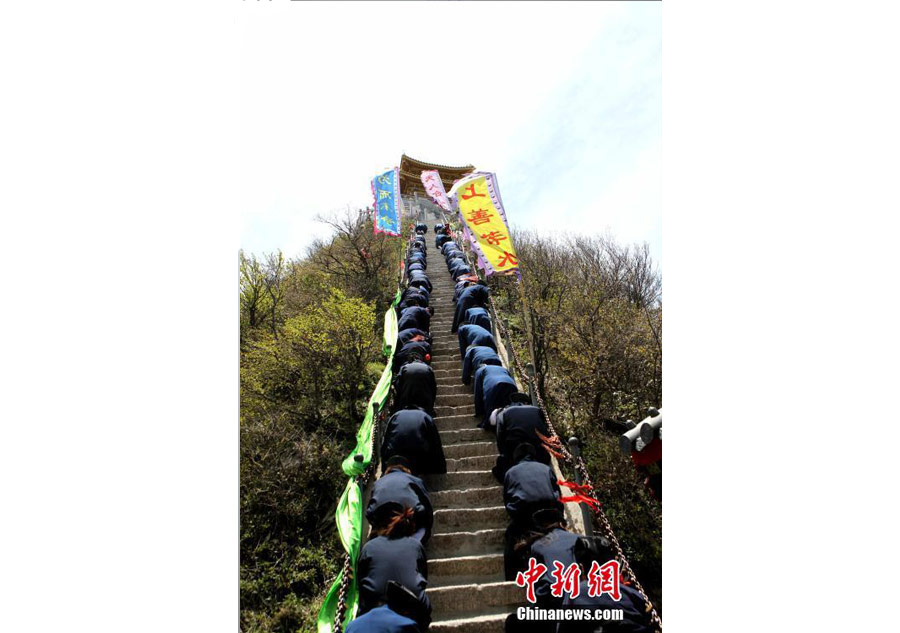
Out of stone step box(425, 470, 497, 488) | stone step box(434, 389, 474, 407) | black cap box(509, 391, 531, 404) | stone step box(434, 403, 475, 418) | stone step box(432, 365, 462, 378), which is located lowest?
stone step box(425, 470, 497, 488)

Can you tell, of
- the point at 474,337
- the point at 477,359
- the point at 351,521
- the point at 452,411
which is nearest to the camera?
the point at 351,521

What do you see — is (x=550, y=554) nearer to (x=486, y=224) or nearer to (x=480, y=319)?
(x=480, y=319)

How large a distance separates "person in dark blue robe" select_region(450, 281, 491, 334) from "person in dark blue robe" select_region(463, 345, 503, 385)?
2.30 metres

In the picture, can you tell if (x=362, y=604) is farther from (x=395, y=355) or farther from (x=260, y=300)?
(x=260, y=300)

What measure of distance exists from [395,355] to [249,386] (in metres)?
2.62

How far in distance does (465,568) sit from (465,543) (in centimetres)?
25

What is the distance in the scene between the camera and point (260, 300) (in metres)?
10.1

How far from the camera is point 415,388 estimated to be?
5.70 metres

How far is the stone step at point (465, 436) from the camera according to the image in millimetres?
5562

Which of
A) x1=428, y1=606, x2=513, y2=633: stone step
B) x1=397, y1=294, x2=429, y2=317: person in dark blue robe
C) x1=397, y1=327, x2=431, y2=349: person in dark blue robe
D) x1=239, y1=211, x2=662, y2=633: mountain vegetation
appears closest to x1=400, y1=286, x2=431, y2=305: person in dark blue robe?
x1=397, y1=294, x2=429, y2=317: person in dark blue robe

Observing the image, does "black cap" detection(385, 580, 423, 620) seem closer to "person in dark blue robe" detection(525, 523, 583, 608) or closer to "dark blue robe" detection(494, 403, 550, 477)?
"person in dark blue robe" detection(525, 523, 583, 608)

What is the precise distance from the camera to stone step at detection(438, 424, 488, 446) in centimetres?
556

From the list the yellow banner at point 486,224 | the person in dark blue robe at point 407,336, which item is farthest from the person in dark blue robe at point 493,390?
the yellow banner at point 486,224

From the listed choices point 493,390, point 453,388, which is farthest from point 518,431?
point 453,388
